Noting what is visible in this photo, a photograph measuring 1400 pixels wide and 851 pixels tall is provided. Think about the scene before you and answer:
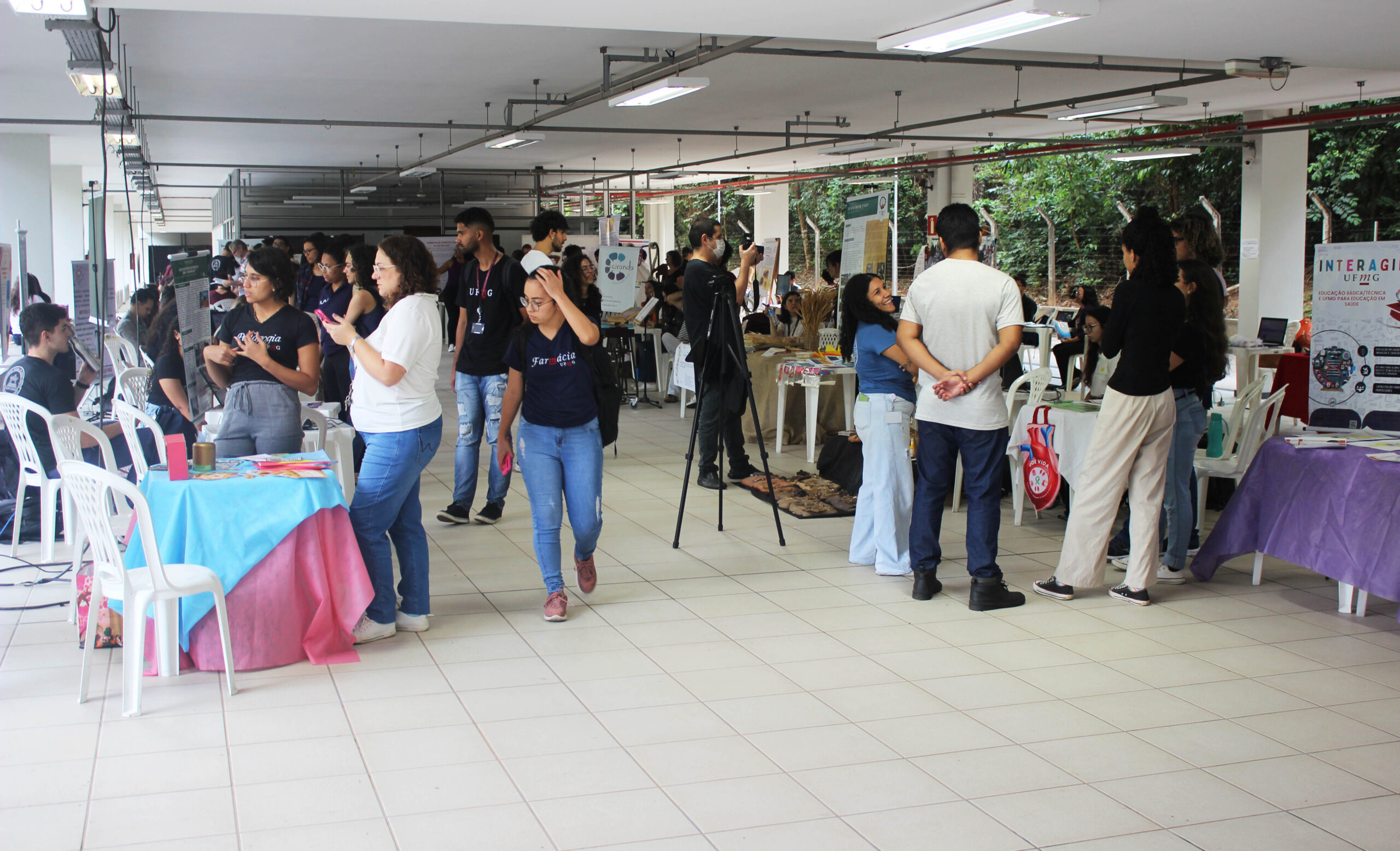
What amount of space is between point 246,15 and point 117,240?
30574 millimetres

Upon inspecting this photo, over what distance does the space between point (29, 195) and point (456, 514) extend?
32.5ft

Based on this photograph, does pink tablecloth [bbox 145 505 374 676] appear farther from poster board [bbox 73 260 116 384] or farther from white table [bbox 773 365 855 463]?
white table [bbox 773 365 855 463]

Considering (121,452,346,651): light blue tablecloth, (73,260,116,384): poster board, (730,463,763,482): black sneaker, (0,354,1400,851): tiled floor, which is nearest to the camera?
(0,354,1400,851): tiled floor

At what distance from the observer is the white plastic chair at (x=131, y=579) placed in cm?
339

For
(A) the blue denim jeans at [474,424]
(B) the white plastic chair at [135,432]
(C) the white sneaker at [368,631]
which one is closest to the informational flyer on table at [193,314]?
(B) the white plastic chair at [135,432]

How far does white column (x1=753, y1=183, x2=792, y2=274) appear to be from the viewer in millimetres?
23469

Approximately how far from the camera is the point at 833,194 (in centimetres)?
2838

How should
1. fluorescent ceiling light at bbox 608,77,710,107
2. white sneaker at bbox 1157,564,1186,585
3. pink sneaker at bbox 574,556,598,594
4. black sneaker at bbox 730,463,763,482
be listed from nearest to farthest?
pink sneaker at bbox 574,556,598,594 < white sneaker at bbox 1157,564,1186,585 < black sneaker at bbox 730,463,763,482 < fluorescent ceiling light at bbox 608,77,710,107

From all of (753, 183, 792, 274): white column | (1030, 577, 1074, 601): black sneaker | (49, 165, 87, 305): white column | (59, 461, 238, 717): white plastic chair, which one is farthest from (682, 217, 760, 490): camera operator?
(753, 183, 792, 274): white column

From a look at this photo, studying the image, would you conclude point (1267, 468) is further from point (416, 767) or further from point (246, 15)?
point (246, 15)

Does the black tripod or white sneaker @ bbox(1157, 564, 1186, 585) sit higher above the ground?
the black tripod

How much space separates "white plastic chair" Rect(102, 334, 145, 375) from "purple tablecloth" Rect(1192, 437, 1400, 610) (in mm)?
7531

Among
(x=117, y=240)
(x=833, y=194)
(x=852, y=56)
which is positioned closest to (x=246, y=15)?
(x=852, y=56)

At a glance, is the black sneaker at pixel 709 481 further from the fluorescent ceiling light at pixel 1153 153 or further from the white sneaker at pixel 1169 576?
the fluorescent ceiling light at pixel 1153 153
